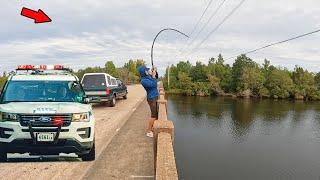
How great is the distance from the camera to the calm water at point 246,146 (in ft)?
119

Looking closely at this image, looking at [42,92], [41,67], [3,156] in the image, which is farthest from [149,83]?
[3,156]

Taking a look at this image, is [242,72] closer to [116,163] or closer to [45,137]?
[116,163]

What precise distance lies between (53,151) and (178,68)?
14847 centimetres

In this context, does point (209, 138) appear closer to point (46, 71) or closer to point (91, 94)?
point (91, 94)

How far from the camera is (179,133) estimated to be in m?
48.5

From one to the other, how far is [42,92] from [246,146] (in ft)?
136

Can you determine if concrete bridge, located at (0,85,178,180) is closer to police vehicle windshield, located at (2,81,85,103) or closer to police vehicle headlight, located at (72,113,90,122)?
police vehicle headlight, located at (72,113,90,122)

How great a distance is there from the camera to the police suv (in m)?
5.68

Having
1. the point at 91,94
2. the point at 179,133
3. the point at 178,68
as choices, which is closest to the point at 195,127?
the point at 179,133

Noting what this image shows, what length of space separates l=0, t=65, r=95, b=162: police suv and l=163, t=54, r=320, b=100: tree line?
11092cm

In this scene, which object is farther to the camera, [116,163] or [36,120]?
[116,163]

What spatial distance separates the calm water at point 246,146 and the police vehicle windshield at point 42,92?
27295mm

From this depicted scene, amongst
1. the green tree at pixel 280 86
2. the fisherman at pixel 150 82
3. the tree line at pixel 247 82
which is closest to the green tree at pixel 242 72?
the tree line at pixel 247 82

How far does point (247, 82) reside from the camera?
118m
